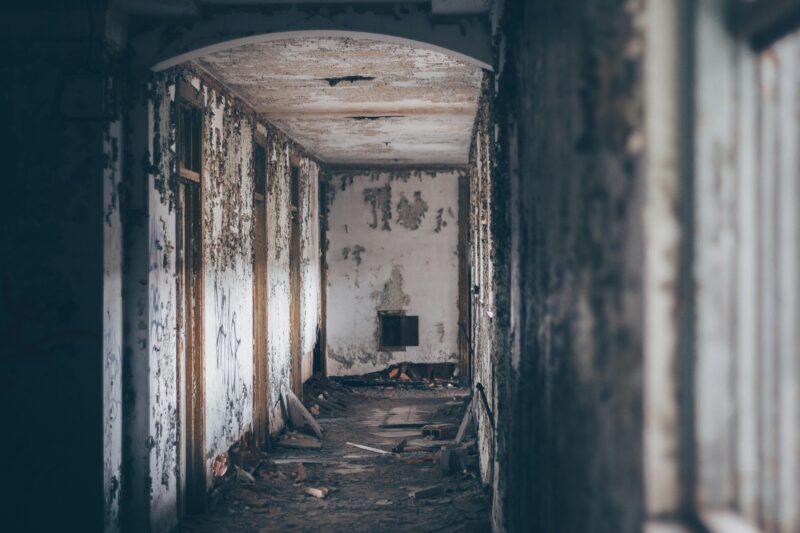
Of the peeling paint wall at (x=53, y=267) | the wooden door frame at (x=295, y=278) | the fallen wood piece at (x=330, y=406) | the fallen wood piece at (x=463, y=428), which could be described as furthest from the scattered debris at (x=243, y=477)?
the fallen wood piece at (x=330, y=406)

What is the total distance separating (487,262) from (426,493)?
199 centimetres

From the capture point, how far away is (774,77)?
1.17m

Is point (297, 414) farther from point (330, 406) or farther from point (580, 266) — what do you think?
point (580, 266)

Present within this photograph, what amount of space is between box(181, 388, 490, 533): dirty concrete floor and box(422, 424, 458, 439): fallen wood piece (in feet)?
0.60

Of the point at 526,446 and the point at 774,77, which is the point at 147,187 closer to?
the point at 526,446

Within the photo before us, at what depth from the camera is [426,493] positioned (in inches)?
233

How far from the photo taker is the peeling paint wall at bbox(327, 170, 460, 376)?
11.9 meters

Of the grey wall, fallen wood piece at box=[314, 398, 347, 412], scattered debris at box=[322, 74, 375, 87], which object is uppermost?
scattered debris at box=[322, 74, 375, 87]

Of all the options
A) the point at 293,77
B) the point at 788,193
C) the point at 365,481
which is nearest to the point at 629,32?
the point at 788,193

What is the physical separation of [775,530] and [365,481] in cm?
566

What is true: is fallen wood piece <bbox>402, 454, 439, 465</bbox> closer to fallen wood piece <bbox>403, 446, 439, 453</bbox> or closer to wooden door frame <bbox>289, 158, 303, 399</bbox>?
fallen wood piece <bbox>403, 446, 439, 453</bbox>

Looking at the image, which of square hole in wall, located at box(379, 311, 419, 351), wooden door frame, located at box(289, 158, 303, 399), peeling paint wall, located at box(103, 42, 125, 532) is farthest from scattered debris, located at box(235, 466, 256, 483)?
square hole in wall, located at box(379, 311, 419, 351)

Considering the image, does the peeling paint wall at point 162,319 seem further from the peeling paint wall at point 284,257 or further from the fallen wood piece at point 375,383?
the fallen wood piece at point 375,383

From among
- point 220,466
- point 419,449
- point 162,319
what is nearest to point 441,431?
point 419,449
